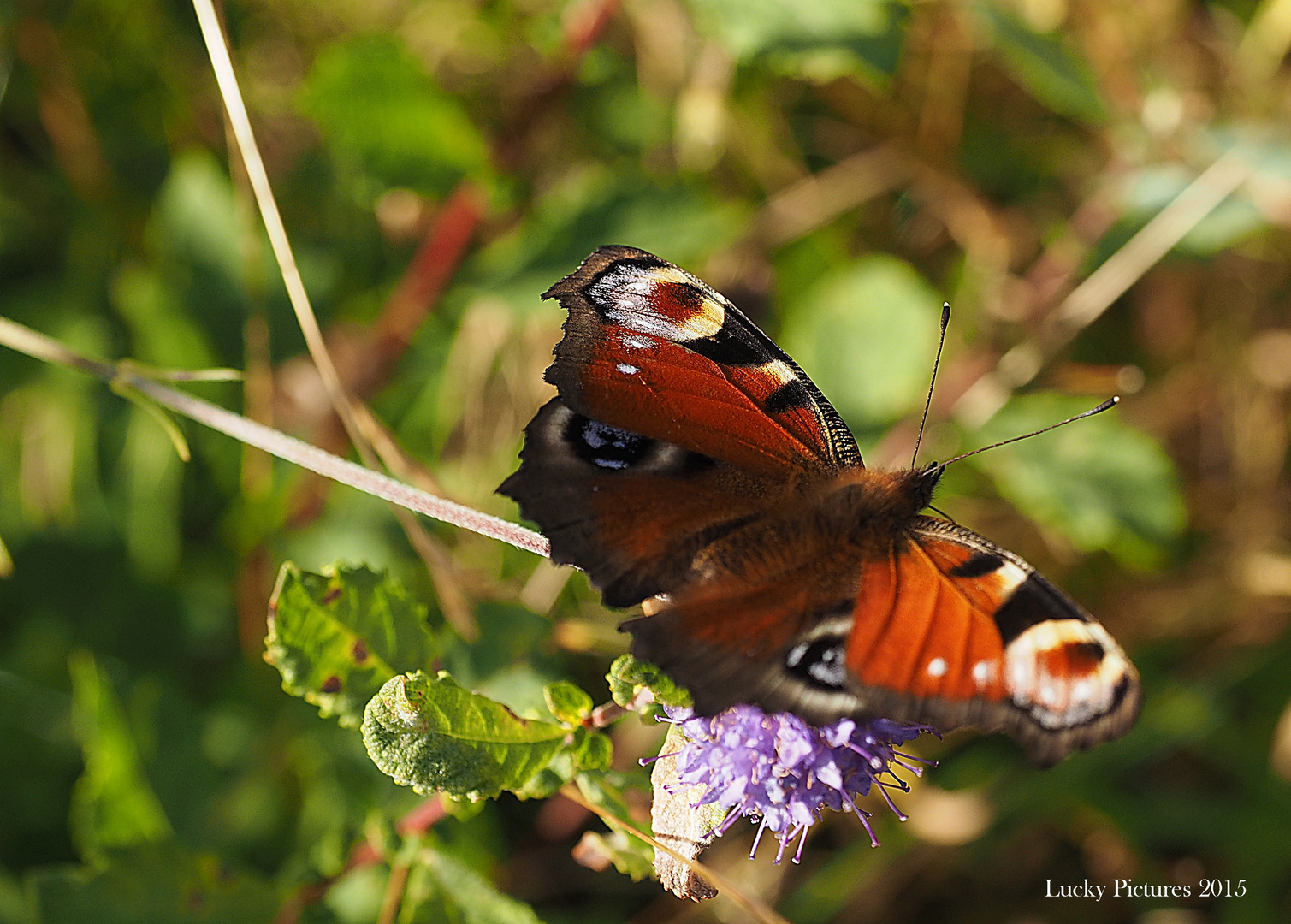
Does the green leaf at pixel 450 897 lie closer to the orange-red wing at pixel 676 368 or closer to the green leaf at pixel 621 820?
the green leaf at pixel 621 820

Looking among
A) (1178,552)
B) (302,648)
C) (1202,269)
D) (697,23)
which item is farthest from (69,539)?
(1202,269)

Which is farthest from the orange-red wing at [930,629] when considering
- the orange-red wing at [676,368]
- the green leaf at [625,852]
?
the green leaf at [625,852]

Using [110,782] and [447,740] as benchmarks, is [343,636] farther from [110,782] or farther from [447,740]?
[110,782]

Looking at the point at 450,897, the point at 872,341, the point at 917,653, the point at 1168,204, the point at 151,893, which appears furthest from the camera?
the point at 872,341

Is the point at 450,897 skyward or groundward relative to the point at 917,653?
groundward

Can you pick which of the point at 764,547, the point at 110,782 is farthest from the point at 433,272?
the point at 764,547

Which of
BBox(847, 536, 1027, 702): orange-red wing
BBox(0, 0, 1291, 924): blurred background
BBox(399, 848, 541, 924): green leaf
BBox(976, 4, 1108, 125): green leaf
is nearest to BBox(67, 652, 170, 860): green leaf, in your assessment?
BBox(0, 0, 1291, 924): blurred background

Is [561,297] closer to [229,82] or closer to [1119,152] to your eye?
[229,82]

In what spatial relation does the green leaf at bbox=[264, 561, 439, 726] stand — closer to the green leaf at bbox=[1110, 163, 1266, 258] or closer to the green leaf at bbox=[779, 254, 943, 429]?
the green leaf at bbox=[779, 254, 943, 429]
